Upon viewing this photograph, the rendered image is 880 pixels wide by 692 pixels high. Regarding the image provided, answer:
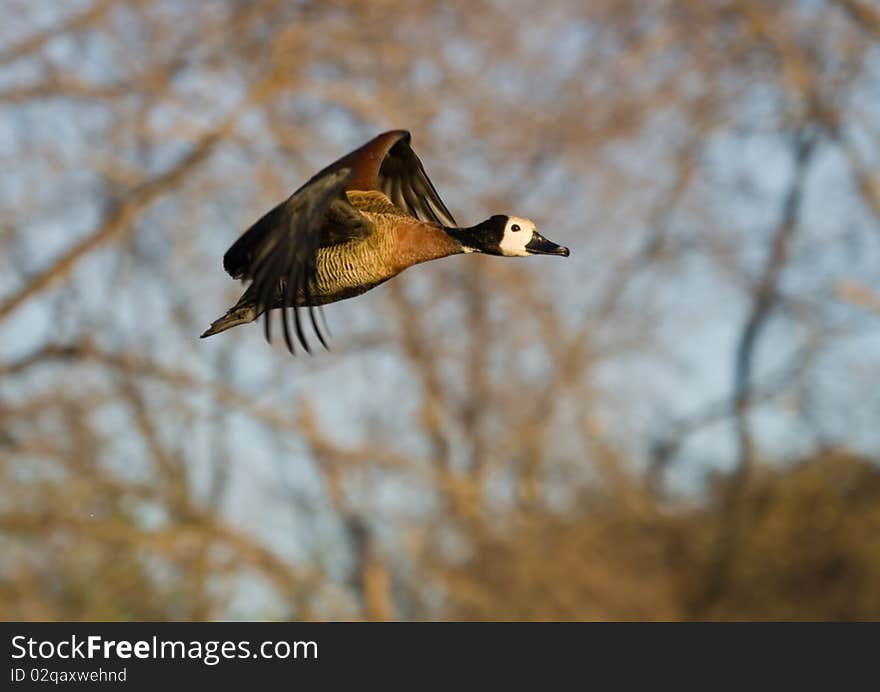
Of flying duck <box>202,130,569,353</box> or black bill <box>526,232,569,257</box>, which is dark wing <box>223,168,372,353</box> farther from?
black bill <box>526,232,569,257</box>

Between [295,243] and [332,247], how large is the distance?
6.2 inches

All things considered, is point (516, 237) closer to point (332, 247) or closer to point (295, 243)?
point (332, 247)

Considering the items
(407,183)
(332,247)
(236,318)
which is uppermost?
(407,183)

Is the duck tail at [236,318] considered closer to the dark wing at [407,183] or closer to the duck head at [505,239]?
the duck head at [505,239]

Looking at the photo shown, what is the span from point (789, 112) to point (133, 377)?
22.5ft

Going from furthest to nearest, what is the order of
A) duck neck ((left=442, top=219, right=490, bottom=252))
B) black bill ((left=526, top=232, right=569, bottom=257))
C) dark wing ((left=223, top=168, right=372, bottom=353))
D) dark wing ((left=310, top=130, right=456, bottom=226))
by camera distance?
dark wing ((left=310, top=130, right=456, bottom=226)), black bill ((left=526, top=232, right=569, bottom=257)), duck neck ((left=442, top=219, right=490, bottom=252)), dark wing ((left=223, top=168, right=372, bottom=353))

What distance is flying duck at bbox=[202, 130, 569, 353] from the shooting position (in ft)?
9.95

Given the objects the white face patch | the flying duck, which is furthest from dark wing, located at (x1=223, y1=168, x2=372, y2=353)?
the white face patch

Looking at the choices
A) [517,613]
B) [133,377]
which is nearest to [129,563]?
[133,377]

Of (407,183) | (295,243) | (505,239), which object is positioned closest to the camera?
(295,243)

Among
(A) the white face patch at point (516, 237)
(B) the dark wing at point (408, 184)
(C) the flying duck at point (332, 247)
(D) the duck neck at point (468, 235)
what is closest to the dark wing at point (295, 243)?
(C) the flying duck at point (332, 247)

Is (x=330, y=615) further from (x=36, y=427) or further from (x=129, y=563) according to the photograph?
Answer: (x=36, y=427)

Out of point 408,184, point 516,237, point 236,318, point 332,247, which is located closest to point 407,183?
point 408,184

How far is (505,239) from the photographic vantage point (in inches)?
130
